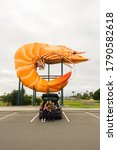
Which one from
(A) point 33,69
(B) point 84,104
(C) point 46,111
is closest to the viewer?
(C) point 46,111

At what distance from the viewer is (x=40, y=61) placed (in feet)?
138

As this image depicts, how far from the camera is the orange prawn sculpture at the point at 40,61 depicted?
135 ft

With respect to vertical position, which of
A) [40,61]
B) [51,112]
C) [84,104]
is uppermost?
[40,61]

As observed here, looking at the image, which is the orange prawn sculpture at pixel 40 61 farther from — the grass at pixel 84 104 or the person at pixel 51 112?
the person at pixel 51 112

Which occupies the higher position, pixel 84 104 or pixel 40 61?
pixel 40 61

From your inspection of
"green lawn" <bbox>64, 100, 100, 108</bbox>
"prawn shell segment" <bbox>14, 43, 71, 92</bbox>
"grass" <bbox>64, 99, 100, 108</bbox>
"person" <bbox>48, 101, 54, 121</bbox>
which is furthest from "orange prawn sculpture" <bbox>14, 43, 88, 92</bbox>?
"person" <bbox>48, 101, 54, 121</bbox>

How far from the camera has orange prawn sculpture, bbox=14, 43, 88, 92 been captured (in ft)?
135

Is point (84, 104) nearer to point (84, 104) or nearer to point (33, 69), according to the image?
point (84, 104)

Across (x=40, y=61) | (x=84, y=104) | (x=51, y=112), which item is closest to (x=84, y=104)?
(x=84, y=104)

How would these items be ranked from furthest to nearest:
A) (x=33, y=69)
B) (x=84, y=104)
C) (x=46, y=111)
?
(x=84, y=104) → (x=33, y=69) → (x=46, y=111)

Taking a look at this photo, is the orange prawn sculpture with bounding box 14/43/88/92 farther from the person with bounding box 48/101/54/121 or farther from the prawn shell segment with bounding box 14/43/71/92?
the person with bounding box 48/101/54/121

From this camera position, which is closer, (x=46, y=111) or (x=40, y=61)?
(x=46, y=111)

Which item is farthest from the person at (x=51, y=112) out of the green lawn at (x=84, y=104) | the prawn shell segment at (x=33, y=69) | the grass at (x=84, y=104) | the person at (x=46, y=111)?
the green lawn at (x=84, y=104)

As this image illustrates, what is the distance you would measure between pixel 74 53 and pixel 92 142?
32.2 metres
